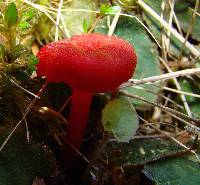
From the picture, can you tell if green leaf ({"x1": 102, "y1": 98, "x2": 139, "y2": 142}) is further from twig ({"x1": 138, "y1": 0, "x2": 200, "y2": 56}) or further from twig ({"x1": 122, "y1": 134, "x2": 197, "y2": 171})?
twig ({"x1": 138, "y1": 0, "x2": 200, "y2": 56})

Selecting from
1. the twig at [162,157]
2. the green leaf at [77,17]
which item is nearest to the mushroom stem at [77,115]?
the twig at [162,157]

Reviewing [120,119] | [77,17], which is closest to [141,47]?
[77,17]

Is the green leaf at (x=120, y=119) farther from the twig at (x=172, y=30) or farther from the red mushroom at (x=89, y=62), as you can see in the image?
the twig at (x=172, y=30)

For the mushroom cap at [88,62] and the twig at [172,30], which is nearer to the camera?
the mushroom cap at [88,62]

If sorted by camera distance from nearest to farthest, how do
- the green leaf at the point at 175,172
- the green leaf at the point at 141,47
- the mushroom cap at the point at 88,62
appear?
the mushroom cap at the point at 88,62
the green leaf at the point at 175,172
the green leaf at the point at 141,47

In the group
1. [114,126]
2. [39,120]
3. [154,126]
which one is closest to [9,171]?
[39,120]

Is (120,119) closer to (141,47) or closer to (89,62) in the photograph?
(89,62)

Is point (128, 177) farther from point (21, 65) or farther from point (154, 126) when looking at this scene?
point (21, 65)
